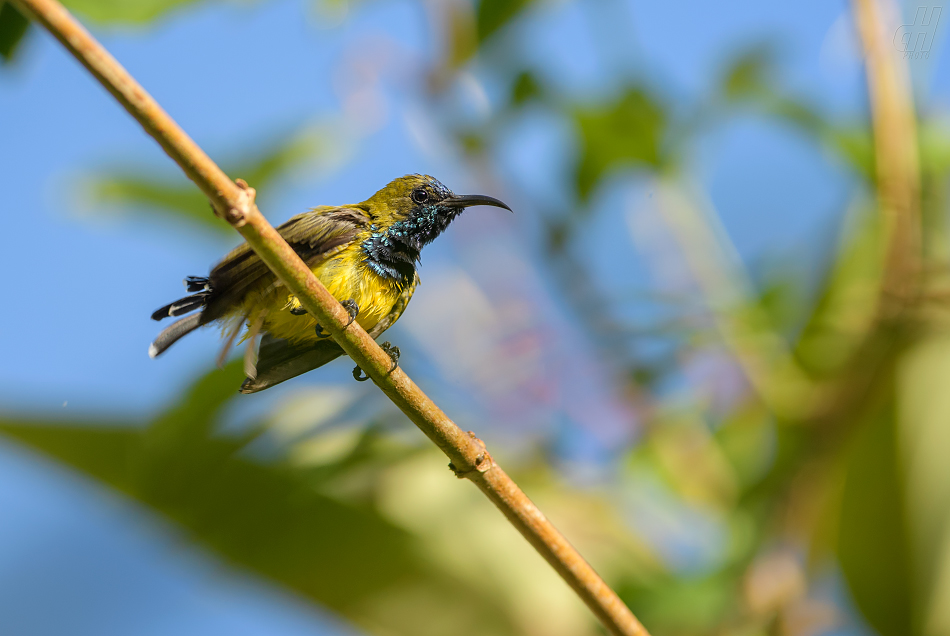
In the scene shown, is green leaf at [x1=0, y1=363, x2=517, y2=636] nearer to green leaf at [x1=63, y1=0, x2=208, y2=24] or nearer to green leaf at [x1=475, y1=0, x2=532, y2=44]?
green leaf at [x1=63, y1=0, x2=208, y2=24]

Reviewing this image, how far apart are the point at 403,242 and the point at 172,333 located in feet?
1.82

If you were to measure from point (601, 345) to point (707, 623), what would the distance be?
34.1 inches

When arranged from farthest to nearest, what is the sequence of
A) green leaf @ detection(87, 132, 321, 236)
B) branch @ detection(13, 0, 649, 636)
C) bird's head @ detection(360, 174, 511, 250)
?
green leaf @ detection(87, 132, 321, 236) < bird's head @ detection(360, 174, 511, 250) < branch @ detection(13, 0, 649, 636)

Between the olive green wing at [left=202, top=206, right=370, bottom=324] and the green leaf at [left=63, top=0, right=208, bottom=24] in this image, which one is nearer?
the green leaf at [left=63, top=0, right=208, bottom=24]

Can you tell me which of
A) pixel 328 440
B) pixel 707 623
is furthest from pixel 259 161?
pixel 707 623

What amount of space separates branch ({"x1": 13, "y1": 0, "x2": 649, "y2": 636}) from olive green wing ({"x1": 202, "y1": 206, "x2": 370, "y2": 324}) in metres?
0.66

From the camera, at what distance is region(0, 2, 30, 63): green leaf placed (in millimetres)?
1139

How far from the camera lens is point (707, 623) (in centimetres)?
231

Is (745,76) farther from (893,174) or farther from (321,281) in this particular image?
(321,281)

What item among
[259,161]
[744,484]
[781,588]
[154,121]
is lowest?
[781,588]

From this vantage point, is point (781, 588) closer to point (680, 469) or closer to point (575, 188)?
point (680, 469)

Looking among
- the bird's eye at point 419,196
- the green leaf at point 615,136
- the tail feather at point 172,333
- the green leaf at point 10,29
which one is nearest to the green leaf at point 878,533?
the green leaf at point 615,136

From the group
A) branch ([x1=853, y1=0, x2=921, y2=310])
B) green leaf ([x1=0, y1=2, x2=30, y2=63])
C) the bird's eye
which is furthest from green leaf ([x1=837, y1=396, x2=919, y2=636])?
green leaf ([x1=0, y1=2, x2=30, y2=63])

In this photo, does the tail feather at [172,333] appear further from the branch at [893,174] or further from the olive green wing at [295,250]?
the branch at [893,174]
